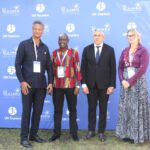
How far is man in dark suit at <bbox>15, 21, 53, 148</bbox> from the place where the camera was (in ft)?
16.4

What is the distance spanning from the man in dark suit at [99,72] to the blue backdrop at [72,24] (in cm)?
61

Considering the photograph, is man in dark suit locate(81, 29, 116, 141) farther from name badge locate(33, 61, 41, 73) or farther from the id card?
name badge locate(33, 61, 41, 73)

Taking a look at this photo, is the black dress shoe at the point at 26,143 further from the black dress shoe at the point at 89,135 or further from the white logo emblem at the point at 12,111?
the white logo emblem at the point at 12,111

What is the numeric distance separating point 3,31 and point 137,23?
2.08 meters

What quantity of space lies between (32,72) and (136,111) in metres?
1.49

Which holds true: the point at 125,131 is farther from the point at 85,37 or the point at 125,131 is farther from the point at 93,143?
the point at 85,37

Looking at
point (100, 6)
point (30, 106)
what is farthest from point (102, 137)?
point (100, 6)

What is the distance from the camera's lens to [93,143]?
17.6 feet

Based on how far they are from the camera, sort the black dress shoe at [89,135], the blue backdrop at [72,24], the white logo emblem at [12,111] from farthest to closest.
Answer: the white logo emblem at [12,111] < the blue backdrop at [72,24] < the black dress shoe at [89,135]

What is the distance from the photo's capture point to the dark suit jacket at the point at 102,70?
17.5ft

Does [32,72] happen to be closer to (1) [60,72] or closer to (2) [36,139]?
(1) [60,72]

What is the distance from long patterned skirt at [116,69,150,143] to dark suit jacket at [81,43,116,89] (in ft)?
0.86

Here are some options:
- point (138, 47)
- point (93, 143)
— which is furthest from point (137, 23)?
point (93, 143)

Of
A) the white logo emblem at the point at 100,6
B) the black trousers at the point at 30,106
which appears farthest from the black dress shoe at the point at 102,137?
the white logo emblem at the point at 100,6
